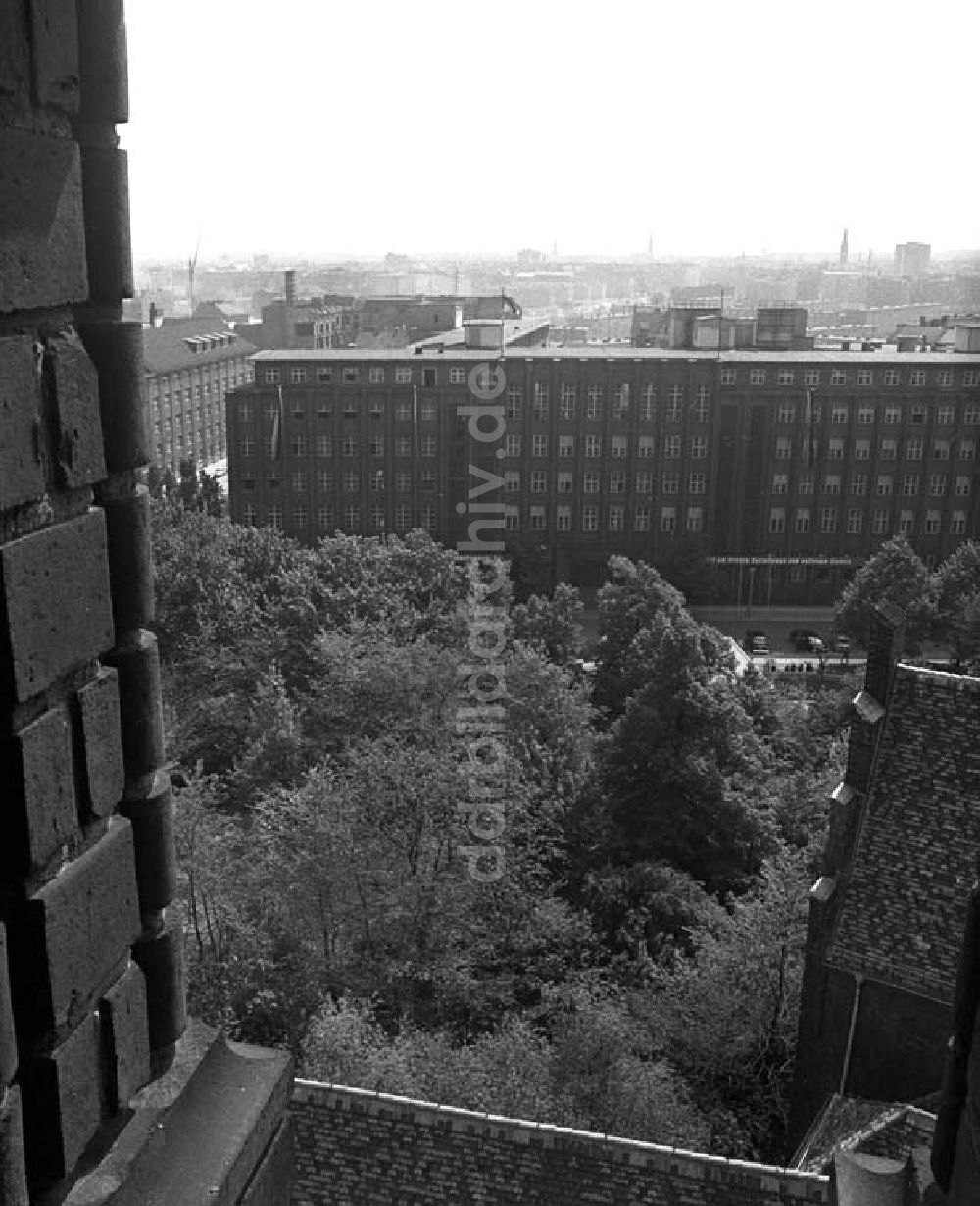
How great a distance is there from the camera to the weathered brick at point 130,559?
4.36 meters

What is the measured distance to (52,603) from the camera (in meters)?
3.83

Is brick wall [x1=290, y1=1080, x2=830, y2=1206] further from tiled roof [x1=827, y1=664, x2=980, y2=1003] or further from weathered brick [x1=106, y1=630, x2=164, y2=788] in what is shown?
weathered brick [x1=106, y1=630, x2=164, y2=788]

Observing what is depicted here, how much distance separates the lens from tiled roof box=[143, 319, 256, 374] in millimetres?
110562

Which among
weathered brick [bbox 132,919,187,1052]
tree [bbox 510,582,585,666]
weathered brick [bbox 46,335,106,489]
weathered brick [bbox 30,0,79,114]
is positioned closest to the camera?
weathered brick [bbox 30,0,79,114]

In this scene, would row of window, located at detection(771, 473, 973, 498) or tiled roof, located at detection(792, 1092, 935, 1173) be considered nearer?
tiled roof, located at detection(792, 1092, 935, 1173)

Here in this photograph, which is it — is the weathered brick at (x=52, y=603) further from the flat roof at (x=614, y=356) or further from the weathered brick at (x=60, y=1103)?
the flat roof at (x=614, y=356)

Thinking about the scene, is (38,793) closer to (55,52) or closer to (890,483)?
(55,52)

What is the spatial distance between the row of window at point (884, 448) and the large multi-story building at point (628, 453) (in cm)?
9

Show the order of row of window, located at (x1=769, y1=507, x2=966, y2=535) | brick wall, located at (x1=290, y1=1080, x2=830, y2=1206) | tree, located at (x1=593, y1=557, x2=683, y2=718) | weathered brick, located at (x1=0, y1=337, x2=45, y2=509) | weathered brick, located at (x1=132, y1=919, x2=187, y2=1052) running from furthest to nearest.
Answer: row of window, located at (x1=769, y1=507, x2=966, y2=535)
tree, located at (x1=593, y1=557, x2=683, y2=718)
brick wall, located at (x1=290, y1=1080, x2=830, y2=1206)
weathered brick, located at (x1=132, y1=919, x2=187, y2=1052)
weathered brick, located at (x1=0, y1=337, x2=45, y2=509)

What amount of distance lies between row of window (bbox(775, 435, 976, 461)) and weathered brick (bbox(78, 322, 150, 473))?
2920 inches

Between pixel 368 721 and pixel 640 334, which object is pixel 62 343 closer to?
pixel 368 721

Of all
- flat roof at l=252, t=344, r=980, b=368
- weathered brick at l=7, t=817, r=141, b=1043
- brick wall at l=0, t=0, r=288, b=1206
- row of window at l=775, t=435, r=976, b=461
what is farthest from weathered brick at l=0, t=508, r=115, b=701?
row of window at l=775, t=435, r=976, b=461

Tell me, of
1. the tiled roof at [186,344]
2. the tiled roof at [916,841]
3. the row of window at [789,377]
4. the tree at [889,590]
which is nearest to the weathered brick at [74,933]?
the tiled roof at [916,841]

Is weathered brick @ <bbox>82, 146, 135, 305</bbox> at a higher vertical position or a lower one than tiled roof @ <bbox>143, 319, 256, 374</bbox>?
higher
